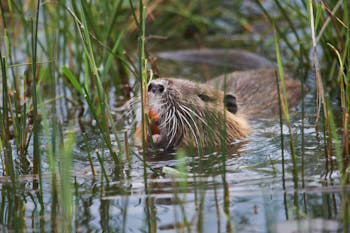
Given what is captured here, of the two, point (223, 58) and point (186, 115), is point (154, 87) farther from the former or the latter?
point (223, 58)

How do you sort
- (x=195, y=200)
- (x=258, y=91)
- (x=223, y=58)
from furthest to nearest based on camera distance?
(x=223, y=58) → (x=258, y=91) → (x=195, y=200)

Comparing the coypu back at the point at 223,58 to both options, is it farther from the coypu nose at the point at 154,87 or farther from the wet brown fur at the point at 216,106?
the coypu nose at the point at 154,87

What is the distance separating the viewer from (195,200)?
2.01 m

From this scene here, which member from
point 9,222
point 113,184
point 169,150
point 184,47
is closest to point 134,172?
point 113,184

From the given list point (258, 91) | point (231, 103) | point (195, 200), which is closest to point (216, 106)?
point (195, 200)

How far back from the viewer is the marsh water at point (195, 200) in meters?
1.91

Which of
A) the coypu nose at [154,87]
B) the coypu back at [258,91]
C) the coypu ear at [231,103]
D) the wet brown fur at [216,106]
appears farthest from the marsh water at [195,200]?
the coypu back at [258,91]

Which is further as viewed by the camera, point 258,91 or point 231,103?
point 258,91

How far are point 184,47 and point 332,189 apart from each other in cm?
420

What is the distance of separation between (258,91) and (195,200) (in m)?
2.42

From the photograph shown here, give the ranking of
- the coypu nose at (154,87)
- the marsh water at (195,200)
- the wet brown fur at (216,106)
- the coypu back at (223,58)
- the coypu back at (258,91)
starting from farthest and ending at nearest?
the coypu back at (223,58)
the coypu back at (258,91)
the coypu nose at (154,87)
the wet brown fur at (216,106)
the marsh water at (195,200)

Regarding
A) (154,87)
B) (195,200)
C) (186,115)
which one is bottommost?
(195,200)

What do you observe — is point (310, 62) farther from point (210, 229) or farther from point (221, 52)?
point (210, 229)

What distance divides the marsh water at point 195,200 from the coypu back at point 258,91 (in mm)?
1325
